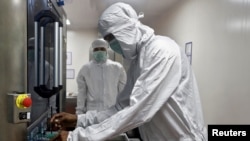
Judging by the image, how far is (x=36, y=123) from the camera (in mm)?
1328

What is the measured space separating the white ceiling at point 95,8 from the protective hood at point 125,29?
2.32 m

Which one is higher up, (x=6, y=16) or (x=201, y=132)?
(x=6, y=16)

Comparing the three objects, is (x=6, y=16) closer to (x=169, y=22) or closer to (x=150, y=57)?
(x=150, y=57)

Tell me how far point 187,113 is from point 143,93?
240mm

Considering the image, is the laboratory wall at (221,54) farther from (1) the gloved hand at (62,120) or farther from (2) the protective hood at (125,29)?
(1) the gloved hand at (62,120)

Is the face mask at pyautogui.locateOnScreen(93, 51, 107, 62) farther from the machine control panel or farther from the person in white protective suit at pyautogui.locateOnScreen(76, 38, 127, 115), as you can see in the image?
the machine control panel

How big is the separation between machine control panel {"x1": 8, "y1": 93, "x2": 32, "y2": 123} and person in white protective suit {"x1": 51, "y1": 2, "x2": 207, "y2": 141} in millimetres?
161

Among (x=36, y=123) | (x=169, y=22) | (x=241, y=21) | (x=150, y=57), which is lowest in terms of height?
(x=36, y=123)

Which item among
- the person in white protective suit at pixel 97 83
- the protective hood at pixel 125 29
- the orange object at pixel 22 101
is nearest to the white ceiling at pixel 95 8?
the person in white protective suit at pixel 97 83

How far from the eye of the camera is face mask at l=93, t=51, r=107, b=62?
9.56 feet

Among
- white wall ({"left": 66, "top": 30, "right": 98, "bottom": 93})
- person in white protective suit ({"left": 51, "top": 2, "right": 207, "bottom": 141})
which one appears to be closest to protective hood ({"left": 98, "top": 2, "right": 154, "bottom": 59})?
person in white protective suit ({"left": 51, "top": 2, "right": 207, "bottom": 141})

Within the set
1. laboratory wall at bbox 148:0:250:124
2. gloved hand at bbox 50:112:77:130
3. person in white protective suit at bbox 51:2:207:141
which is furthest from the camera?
laboratory wall at bbox 148:0:250:124

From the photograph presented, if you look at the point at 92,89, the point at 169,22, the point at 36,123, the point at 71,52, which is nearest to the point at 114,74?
the point at 92,89

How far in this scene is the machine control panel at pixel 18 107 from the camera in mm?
813
